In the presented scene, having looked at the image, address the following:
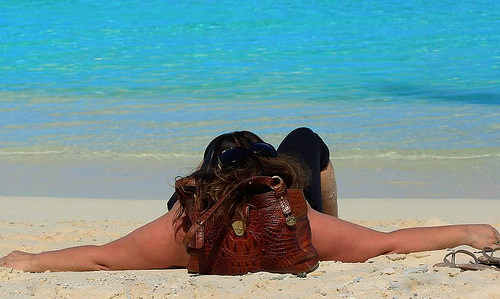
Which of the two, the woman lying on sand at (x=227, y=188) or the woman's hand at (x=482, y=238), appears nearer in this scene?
the woman lying on sand at (x=227, y=188)

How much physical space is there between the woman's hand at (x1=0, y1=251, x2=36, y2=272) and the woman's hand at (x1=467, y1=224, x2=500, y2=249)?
1827mm

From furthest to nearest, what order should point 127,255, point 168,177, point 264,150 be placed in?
point 168,177 → point 127,255 → point 264,150

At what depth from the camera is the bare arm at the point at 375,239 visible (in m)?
3.36

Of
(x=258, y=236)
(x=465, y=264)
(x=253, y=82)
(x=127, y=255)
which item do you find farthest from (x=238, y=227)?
(x=253, y=82)

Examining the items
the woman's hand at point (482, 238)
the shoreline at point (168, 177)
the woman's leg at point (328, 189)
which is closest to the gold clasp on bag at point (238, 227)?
the woman's leg at point (328, 189)

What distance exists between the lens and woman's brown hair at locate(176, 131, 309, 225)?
3078 millimetres

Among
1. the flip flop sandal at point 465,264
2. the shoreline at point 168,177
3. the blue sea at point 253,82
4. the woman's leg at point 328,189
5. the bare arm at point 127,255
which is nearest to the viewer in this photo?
the flip flop sandal at point 465,264

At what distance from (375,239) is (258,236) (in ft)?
2.03

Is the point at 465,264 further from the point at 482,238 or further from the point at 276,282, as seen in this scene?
the point at 276,282

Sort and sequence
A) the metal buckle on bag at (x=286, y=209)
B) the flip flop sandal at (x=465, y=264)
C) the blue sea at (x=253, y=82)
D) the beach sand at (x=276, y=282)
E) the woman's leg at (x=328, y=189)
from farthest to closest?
1. the blue sea at (x=253, y=82)
2. the woman's leg at (x=328, y=189)
3. the flip flop sandal at (x=465, y=264)
4. the metal buckle on bag at (x=286, y=209)
5. the beach sand at (x=276, y=282)

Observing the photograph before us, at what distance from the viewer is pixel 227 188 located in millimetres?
3066

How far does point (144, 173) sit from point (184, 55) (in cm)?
752

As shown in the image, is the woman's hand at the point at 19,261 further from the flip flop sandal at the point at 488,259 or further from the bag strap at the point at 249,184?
the flip flop sandal at the point at 488,259

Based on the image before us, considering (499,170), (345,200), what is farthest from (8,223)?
(499,170)
